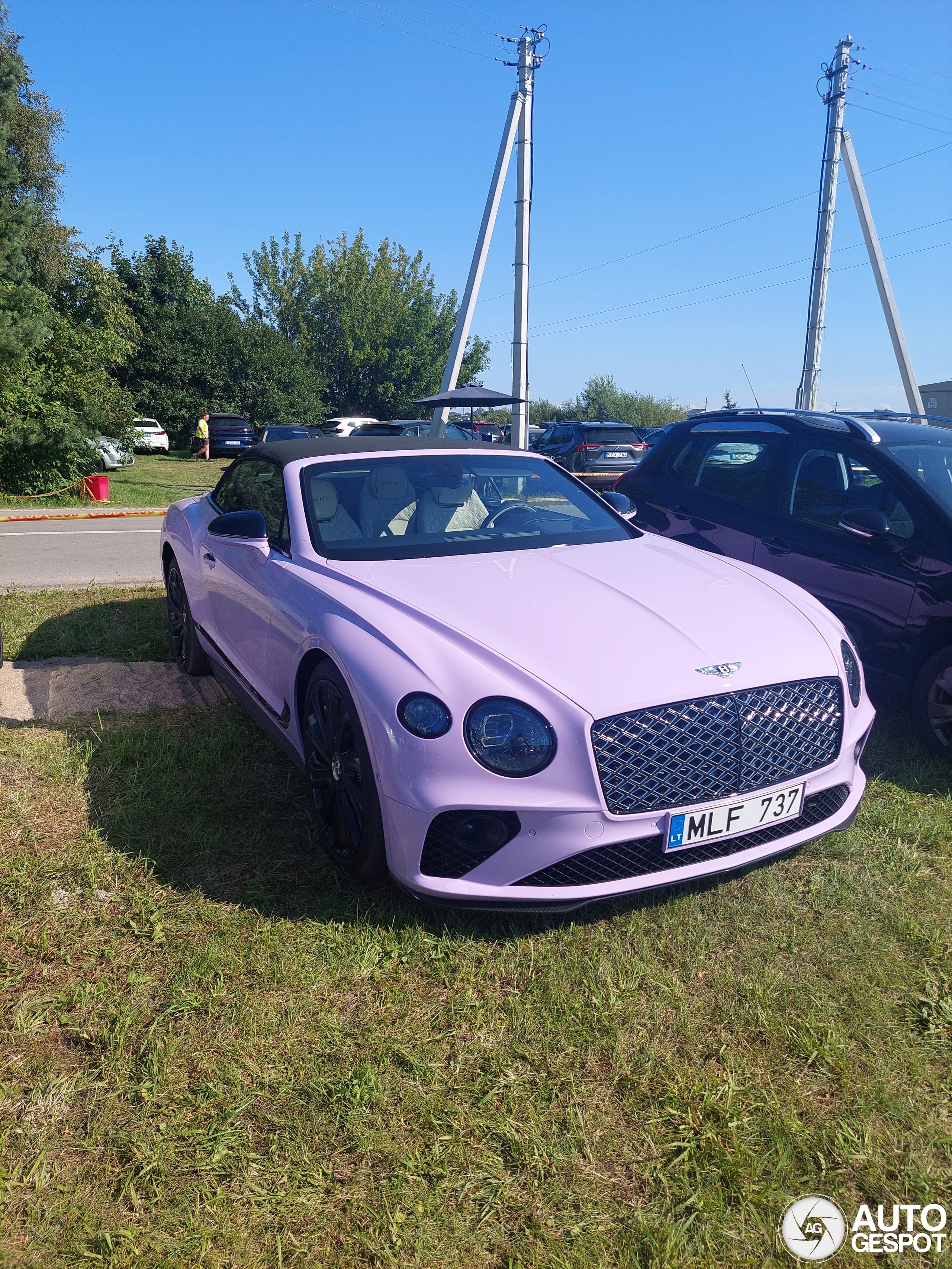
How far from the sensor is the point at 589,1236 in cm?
198

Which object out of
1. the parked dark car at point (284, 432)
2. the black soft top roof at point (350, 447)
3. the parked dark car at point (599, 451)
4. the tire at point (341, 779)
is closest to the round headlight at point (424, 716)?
the tire at point (341, 779)

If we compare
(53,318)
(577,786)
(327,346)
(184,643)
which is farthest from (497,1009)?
(327,346)

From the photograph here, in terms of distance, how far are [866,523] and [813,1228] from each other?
3.59m

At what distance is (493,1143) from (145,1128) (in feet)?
2.72

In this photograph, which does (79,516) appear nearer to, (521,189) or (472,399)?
(472,399)

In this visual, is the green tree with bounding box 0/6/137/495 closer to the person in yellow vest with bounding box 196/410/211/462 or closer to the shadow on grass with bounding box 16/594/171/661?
the person in yellow vest with bounding box 196/410/211/462

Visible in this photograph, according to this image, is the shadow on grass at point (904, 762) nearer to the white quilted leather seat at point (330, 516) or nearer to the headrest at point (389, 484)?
the headrest at point (389, 484)

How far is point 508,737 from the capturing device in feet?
8.98

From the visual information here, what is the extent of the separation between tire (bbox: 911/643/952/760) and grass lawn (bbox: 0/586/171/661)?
4477mm

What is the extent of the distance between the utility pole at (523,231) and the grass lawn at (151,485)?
19.1ft

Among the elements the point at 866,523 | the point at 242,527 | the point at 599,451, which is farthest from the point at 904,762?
the point at 599,451

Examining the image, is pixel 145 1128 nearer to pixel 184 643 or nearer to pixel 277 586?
pixel 277 586

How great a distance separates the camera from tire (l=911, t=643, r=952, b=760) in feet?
14.5

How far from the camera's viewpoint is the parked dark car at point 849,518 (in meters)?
4.55
